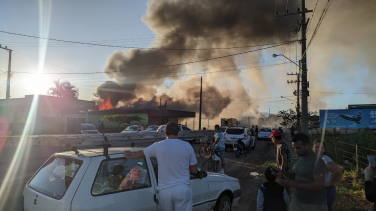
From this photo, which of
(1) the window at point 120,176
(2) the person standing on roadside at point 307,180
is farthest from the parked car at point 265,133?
(1) the window at point 120,176

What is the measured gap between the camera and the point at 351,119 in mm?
24047

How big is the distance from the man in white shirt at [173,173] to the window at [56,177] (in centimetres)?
65

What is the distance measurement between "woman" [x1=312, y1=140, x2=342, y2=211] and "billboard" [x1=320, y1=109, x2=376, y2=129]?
76.3 ft

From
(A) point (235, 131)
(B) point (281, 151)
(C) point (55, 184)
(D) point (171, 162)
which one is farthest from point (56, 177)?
(A) point (235, 131)

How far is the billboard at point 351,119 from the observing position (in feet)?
79.0

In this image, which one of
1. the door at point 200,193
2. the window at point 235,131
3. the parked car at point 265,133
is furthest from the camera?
the parked car at point 265,133

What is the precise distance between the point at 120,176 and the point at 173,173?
28.8 inches

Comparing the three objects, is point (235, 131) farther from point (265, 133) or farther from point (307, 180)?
point (307, 180)

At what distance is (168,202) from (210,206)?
4.74 feet

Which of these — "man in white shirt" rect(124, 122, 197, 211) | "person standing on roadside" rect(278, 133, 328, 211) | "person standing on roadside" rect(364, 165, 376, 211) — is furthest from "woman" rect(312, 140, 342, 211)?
"man in white shirt" rect(124, 122, 197, 211)

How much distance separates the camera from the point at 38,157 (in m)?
12.8

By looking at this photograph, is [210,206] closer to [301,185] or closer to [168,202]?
[168,202]

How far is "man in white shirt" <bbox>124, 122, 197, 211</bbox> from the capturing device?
2768 mm

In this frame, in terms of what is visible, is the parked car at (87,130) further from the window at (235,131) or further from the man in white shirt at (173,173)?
the man in white shirt at (173,173)
